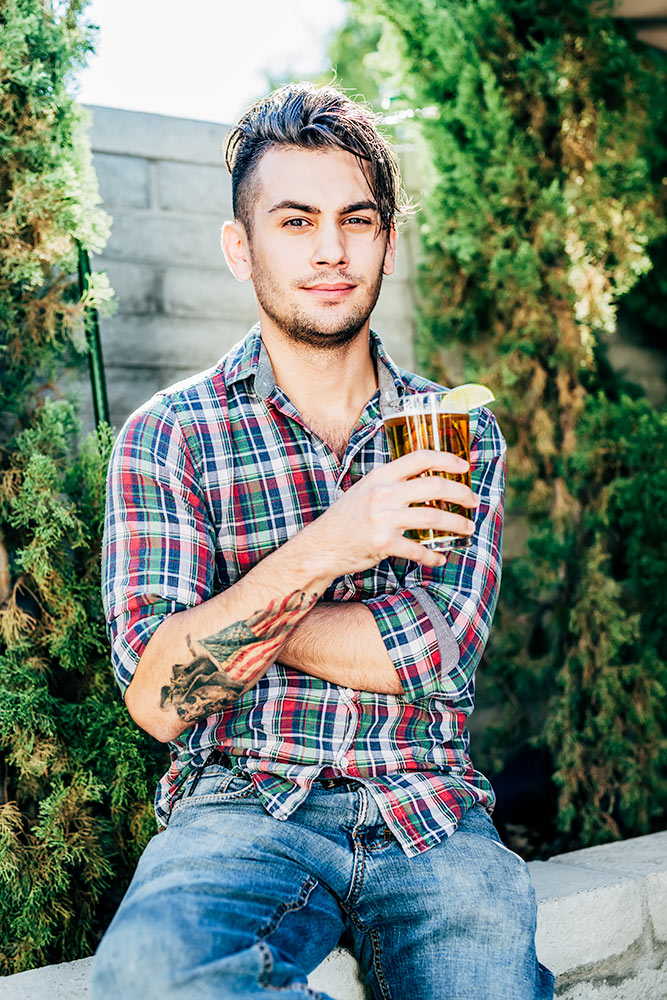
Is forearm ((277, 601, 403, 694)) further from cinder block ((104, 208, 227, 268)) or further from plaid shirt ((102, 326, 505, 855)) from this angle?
cinder block ((104, 208, 227, 268))

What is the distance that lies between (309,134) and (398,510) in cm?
102

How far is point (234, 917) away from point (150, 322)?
2.25 m

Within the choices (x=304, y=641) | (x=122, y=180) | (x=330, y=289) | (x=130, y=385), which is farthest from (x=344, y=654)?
(x=122, y=180)

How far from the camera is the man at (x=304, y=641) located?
1.51 meters

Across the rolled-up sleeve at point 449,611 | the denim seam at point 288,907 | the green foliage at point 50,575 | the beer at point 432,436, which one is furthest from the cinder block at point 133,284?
the denim seam at point 288,907

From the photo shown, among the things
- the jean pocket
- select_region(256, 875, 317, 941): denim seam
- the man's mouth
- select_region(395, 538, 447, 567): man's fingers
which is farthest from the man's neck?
select_region(256, 875, 317, 941): denim seam

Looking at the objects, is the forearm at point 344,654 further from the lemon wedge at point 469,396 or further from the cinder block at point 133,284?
the cinder block at point 133,284

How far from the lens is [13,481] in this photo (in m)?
2.37

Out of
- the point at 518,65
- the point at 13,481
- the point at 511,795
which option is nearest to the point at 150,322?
the point at 13,481

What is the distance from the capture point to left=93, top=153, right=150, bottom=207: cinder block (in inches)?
122

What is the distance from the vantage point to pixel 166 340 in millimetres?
3223

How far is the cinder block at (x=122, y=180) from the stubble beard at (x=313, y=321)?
50.8 inches

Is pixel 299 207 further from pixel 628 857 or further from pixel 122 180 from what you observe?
pixel 628 857

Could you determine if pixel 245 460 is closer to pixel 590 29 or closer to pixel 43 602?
pixel 43 602
